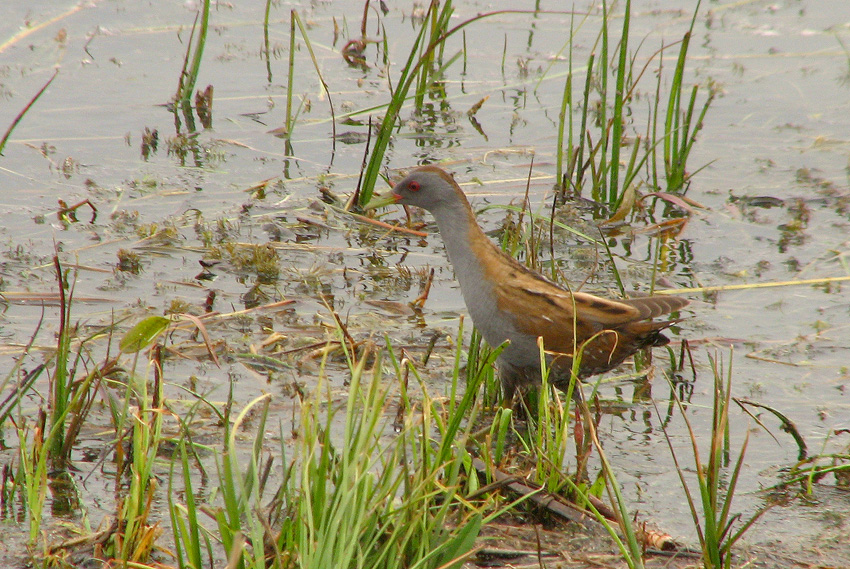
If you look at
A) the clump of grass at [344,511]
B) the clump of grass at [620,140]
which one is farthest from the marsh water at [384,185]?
the clump of grass at [344,511]

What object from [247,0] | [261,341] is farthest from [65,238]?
[247,0]

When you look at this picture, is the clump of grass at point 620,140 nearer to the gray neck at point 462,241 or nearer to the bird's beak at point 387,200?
the bird's beak at point 387,200

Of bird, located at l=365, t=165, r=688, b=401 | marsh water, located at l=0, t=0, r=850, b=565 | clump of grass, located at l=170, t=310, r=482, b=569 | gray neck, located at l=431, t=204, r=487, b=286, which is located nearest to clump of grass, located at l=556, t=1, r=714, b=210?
marsh water, located at l=0, t=0, r=850, b=565

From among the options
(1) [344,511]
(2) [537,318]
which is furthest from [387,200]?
(1) [344,511]

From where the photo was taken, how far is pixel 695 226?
659 cm

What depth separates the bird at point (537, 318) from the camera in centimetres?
425

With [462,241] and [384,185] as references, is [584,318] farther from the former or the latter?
[384,185]

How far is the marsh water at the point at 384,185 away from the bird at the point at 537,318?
371 mm

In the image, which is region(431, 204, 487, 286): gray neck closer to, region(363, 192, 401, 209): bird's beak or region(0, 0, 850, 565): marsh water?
region(363, 192, 401, 209): bird's beak

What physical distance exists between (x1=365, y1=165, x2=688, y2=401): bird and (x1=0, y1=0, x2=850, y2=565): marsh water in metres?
0.37

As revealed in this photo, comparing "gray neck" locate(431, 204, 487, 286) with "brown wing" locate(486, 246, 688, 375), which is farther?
"gray neck" locate(431, 204, 487, 286)

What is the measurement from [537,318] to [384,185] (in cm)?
279

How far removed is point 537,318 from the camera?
4.24m

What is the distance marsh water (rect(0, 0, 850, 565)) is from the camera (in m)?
4.64
